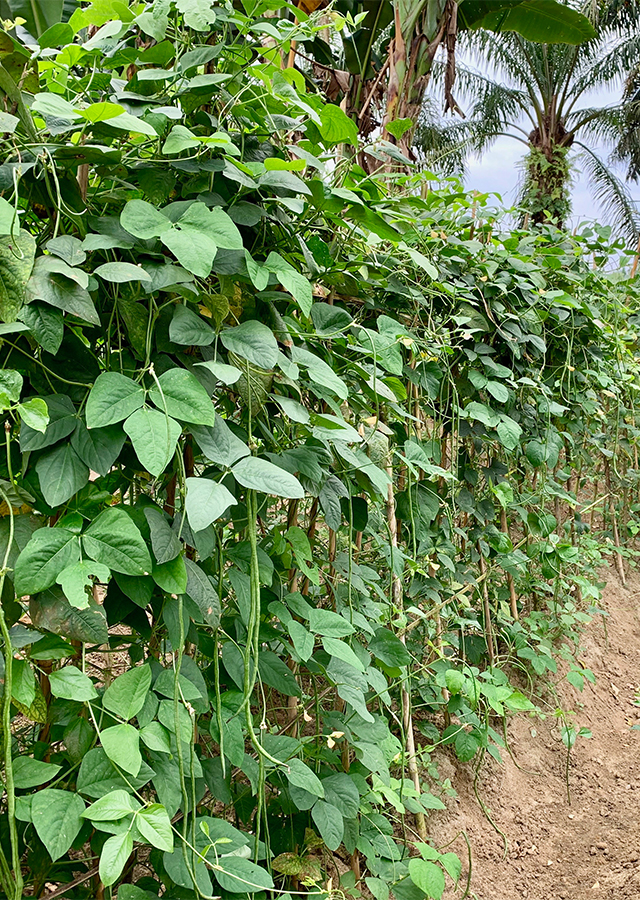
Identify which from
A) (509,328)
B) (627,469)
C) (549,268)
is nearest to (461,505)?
(509,328)

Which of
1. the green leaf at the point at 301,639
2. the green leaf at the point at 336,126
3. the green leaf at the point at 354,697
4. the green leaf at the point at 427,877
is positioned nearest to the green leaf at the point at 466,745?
the green leaf at the point at 427,877

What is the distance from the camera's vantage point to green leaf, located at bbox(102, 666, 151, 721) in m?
0.86

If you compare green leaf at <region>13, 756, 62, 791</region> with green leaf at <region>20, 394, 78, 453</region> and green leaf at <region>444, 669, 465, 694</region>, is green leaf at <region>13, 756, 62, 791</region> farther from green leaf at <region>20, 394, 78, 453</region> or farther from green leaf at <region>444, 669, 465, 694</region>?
green leaf at <region>444, 669, 465, 694</region>

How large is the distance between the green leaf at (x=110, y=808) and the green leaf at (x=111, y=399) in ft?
1.41

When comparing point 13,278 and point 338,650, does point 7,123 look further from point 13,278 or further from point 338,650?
point 338,650

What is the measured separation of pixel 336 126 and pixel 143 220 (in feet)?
1.24

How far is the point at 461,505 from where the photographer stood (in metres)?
2.21

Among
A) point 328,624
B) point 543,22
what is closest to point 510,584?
point 328,624

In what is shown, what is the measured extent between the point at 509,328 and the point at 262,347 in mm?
1382

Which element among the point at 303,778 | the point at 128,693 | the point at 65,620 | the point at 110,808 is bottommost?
the point at 303,778

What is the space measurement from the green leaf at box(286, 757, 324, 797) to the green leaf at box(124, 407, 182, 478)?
0.61 meters

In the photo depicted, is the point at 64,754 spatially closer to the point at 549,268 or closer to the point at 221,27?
the point at 221,27

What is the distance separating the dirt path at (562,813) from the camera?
6.40 feet

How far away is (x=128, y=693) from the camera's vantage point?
0.88 m
